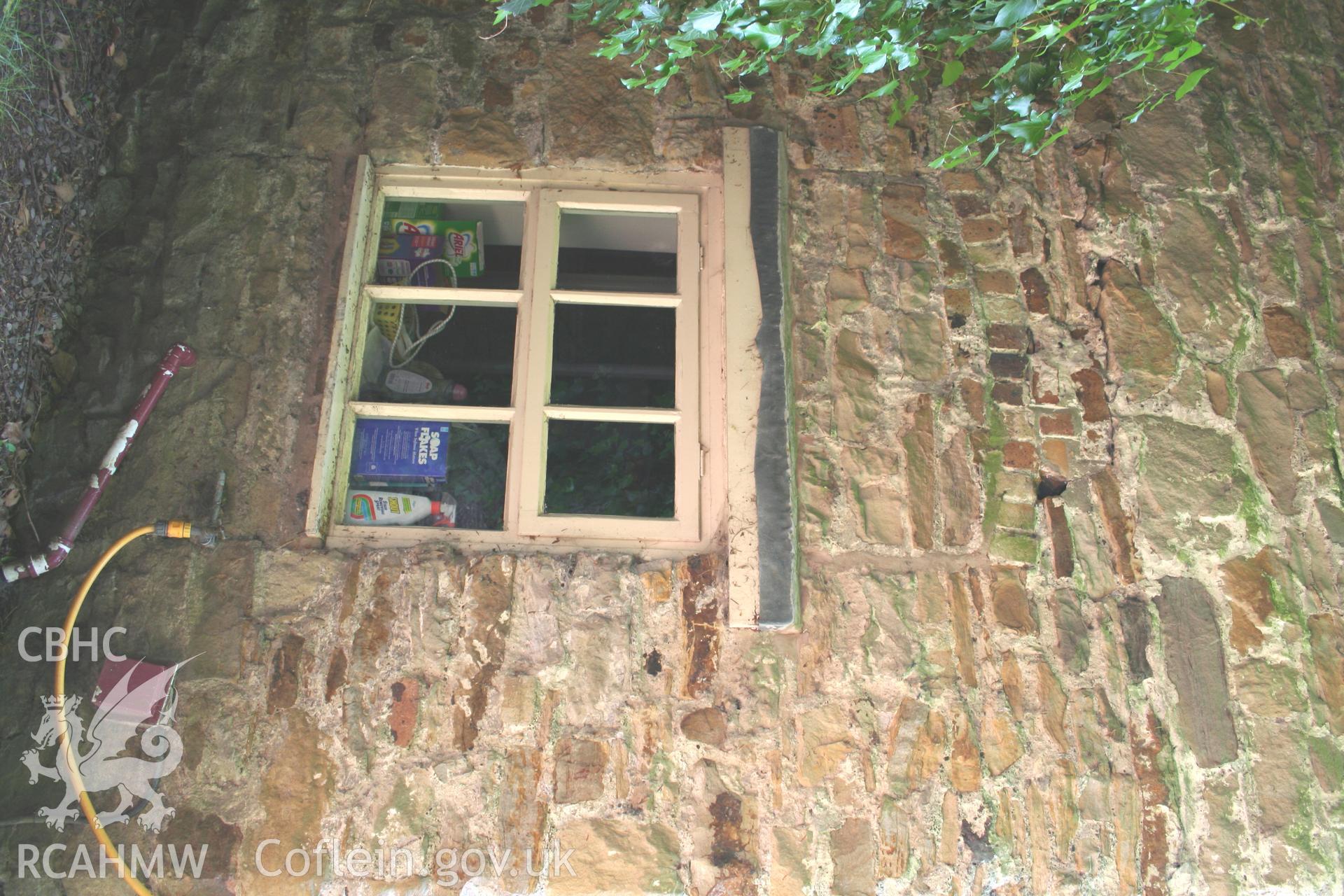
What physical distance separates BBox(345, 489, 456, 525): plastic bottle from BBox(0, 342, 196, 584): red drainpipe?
20.2 inches

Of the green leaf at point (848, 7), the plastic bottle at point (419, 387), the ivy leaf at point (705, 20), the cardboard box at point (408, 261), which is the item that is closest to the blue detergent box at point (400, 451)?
the plastic bottle at point (419, 387)

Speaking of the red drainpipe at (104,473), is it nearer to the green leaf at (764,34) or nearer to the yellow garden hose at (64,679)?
the yellow garden hose at (64,679)

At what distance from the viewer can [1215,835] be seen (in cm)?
208

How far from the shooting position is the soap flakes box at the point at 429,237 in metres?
2.62

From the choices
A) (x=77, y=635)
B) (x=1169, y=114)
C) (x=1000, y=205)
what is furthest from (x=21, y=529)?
(x=1169, y=114)

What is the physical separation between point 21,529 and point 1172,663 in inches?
109

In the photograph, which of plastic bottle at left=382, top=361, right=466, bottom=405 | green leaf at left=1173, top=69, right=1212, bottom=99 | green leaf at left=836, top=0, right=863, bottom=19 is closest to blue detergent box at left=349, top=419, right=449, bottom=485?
plastic bottle at left=382, top=361, right=466, bottom=405

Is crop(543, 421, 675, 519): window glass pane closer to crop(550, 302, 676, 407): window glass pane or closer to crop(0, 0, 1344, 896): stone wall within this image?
crop(550, 302, 676, 407): window glass pane

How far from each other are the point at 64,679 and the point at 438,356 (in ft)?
4.72

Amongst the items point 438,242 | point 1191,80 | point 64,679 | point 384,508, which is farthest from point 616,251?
point 64,679

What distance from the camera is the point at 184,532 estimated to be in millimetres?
2109

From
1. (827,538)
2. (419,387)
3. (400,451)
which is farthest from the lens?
(419,387)

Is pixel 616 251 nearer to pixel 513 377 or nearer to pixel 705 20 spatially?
pixel 513 377

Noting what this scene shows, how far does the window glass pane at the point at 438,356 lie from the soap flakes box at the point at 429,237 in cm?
11
